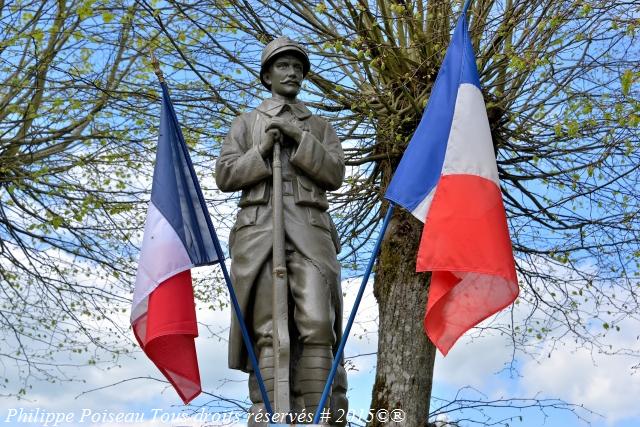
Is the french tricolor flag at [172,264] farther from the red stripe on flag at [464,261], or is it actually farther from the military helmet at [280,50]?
the red stripe on flag at [464,261]

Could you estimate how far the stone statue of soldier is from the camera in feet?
20.0

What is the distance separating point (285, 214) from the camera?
6316 mm

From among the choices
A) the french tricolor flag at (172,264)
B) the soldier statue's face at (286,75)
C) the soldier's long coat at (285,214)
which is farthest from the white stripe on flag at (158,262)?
the soldier statue's face at (286,75)

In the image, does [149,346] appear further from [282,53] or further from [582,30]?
[582,30]

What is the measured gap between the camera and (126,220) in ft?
42.8

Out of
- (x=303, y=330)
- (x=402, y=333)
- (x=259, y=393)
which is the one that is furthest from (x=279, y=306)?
(x=402, y=333)

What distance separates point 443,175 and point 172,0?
19.9 feet

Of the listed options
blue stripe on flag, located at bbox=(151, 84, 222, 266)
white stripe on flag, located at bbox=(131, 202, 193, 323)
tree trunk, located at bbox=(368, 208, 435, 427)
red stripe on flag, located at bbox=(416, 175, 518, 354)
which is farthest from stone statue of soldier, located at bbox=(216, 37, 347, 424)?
tree trunk, located at bbox=(368, 208, 435, 427)

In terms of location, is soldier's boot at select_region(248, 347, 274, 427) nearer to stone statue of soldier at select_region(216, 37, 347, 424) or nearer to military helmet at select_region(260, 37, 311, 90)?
stone statue of soldier at select_region(216, 37, 347, 424)

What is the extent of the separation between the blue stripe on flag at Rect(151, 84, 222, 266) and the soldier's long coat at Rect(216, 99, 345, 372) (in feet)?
0.60

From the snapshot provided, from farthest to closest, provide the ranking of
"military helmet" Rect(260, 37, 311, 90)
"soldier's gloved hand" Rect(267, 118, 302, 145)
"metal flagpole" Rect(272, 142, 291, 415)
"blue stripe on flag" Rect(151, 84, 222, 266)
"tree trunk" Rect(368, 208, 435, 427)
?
"tree trunk" Rect(368, 208, 435, 427) → "military helmet" Rect(260, 37, 311, 90) → "blue stripe on flag" Rect(151, 84, 222, 266) → "soldier's gloved hand" Rect(267, 118, 302, 145) → "metal flagpole" Rect(272, 142, 291, 415)

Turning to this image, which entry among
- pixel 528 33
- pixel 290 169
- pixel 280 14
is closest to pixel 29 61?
pixel 280 14

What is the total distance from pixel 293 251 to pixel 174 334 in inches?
35.9

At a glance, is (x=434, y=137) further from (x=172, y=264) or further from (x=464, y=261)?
(x=172, y=264)
